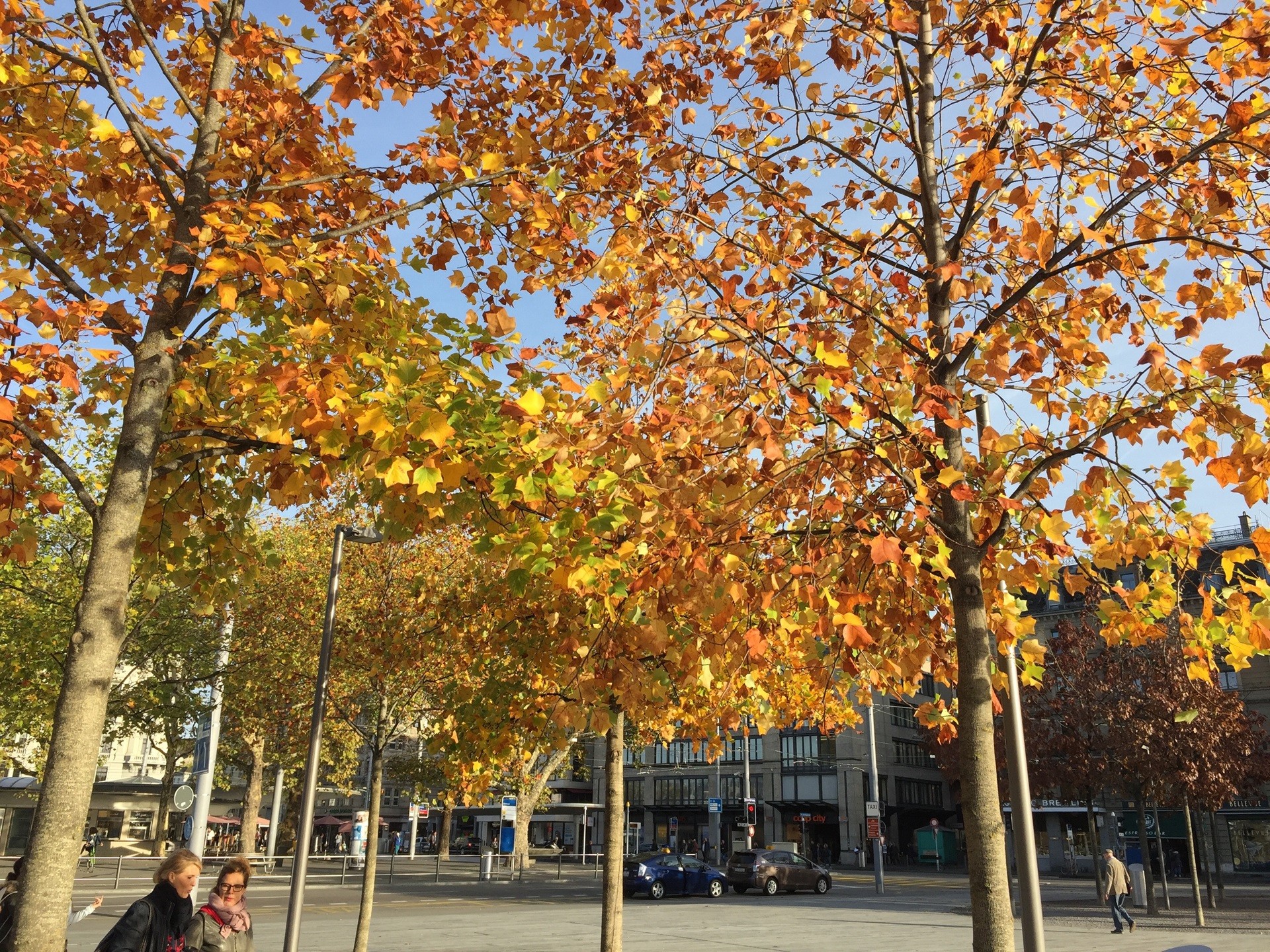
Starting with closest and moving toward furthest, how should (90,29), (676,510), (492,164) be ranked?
(676,510) < (90,29) < (492,164)

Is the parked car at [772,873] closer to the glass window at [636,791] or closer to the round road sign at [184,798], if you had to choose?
the round road sign at [184,798]

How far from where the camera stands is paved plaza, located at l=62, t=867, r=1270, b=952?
16406 millimetres

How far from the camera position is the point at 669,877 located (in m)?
29.3

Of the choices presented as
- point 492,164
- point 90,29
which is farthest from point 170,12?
point 492,164

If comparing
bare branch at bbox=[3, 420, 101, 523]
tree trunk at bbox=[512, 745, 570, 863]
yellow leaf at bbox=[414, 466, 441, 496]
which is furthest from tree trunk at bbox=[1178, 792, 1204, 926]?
tree trunk at bbox=[512, 745, 570, 863]

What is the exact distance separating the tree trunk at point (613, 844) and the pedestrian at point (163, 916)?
185 inches

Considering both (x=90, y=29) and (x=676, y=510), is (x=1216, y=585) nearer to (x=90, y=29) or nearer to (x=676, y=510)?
(x=676, y=510)

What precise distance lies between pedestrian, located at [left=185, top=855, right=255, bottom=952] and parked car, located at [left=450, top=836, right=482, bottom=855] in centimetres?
6948

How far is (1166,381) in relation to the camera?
482 cm

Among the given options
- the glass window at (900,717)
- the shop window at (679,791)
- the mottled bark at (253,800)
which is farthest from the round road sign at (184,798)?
the shop window at (679,791)

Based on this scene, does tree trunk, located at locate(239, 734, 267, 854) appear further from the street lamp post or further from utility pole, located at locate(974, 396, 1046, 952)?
utility pole, located at locate(974, 396, 1046, 952)

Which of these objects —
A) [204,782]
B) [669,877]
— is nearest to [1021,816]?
[204,782]

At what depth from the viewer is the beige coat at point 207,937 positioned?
5969mm

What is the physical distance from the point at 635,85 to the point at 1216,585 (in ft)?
17.1
